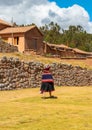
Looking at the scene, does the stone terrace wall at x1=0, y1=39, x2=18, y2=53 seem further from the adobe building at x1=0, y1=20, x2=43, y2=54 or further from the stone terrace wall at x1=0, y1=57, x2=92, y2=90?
the adobe building at x1=0, y1=20, x2=43, y2=54

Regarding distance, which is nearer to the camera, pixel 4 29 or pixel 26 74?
pixel 26 74

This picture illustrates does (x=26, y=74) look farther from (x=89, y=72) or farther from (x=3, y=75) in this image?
(x=89, y=72)

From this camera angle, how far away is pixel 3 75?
85.4 feet

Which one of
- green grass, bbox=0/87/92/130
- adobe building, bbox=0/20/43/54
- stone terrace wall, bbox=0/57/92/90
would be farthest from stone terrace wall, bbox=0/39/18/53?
green grass, bbox=0/87/92/130

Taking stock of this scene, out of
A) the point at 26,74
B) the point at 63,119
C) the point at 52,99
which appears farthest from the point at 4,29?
the point at 63,119

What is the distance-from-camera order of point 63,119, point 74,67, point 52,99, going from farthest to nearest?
point 74,67 < point 52,99 < point 63,119

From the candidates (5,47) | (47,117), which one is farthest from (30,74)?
(47,117)

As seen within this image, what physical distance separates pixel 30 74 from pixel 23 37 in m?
28.3

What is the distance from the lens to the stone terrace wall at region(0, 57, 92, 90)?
2623 cm

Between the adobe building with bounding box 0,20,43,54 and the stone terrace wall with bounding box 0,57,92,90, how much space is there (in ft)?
72.2

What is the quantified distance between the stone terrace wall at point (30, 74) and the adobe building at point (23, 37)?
22.0 m

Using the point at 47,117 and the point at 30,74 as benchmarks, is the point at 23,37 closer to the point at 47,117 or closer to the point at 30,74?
the point at 30,74

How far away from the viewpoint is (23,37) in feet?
185

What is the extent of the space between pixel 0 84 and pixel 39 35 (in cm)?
3491
